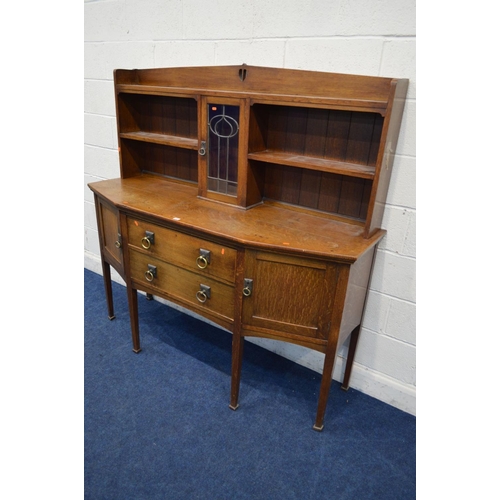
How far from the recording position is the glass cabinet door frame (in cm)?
161

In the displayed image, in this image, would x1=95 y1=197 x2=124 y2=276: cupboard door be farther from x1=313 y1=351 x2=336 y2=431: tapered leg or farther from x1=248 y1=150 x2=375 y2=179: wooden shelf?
x1=313 y1=351 x2=336 y2=431: tapered leg

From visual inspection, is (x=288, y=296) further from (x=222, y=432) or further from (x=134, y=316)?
(x=134, y=316)

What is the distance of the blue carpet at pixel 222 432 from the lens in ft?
4.73

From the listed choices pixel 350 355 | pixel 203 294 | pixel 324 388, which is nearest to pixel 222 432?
pixel 324 388

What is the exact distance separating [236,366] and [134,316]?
67 cm

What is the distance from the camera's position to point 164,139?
1.98 metres

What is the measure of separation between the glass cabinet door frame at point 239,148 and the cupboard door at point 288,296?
0.42 m

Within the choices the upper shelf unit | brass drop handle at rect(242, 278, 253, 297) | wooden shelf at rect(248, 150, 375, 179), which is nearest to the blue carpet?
brass drop handle at rect(242, 278, 253, 297)

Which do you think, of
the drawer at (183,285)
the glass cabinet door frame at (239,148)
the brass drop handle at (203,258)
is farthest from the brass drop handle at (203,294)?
the glass cabinet door frame at (239,148)

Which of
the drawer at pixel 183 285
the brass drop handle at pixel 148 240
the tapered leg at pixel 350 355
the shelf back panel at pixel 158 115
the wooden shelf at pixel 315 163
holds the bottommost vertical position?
the tapered leg at pixel 350 355

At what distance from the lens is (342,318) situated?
145 cm

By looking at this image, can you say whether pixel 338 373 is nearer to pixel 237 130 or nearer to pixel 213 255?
pixel 213 255

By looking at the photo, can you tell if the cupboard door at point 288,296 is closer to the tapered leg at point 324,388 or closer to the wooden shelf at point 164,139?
the tapered leg at point 324,388

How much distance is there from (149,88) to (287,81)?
72 cm
